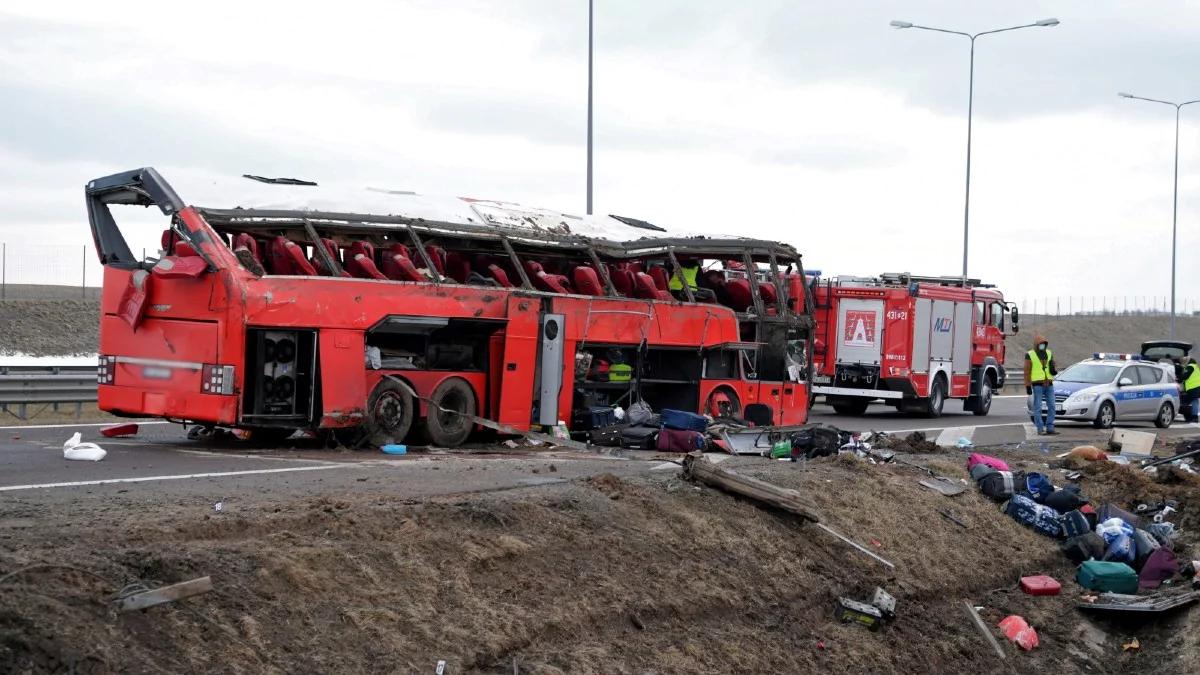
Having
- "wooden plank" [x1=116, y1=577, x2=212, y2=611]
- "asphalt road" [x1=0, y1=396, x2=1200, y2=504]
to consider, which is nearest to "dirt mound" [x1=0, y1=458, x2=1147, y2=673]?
"wooden plank" [x1=116, y1=577, x2=212, y2=611]

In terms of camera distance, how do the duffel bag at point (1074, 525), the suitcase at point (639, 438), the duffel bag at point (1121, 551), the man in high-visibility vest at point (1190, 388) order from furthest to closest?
1. the man in high-visibility vest at point (1190, 388)
2. the suitcase at point (639, 438)
3. the duffel bag at point (1074, 525)
4. the duffel bag at point (1121, 551)

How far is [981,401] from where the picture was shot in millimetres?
28469

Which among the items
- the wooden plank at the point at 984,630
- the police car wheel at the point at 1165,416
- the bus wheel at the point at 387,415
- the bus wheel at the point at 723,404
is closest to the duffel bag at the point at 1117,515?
the wooden plank at the point at 984,630

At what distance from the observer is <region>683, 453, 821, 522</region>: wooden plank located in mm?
10602

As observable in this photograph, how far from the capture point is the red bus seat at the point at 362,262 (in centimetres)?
1451

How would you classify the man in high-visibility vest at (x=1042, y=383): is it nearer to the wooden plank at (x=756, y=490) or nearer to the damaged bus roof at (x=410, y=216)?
the damaged bus roof at (x=410, y=216)

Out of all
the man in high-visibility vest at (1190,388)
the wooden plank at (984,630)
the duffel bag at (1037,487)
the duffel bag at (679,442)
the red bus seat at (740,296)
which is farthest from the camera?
the man in high-visibility vest at (1190,388)

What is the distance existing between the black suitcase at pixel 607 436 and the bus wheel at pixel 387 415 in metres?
2.33

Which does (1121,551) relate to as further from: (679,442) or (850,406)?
(850,406)

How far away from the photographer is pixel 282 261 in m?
14.1

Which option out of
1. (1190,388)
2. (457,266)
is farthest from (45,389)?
(1190,388)

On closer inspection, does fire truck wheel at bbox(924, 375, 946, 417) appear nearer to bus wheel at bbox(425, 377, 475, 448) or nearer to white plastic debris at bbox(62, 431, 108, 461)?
bus wheel at bbox(425, 377, 475, 448)

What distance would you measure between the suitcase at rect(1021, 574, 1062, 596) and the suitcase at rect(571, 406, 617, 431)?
5.96 metres

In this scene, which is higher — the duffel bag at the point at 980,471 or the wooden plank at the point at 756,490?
the wooden plank at the point at 756,490
